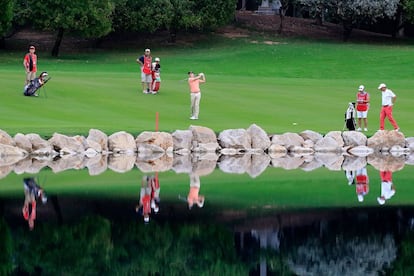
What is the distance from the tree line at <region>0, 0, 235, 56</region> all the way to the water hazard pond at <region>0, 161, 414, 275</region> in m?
35.8

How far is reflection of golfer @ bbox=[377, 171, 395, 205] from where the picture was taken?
24.8 meters

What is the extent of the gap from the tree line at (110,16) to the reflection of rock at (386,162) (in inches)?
1169

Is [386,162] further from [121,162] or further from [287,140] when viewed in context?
[121,162]

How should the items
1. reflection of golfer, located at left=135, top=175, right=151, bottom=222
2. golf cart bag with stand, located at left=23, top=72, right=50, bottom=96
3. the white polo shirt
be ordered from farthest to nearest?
golf cart bag with stand, located at left=23, top=72, right=50, bottom=96 < the white polo shirt < reflection of golfer, located at left=135, top=175, right=151, bottom=222

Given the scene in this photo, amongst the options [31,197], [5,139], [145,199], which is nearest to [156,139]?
[5,139]

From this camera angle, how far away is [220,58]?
214 ft

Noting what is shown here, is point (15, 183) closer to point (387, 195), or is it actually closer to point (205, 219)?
point (205, 219)

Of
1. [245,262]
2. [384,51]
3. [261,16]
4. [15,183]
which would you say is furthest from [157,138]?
A: [261,16]

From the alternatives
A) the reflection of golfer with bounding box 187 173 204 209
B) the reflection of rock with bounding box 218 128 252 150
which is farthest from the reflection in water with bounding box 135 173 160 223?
the reflection of rock with bounding box 218 128 252 150

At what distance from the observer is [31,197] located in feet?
79.5

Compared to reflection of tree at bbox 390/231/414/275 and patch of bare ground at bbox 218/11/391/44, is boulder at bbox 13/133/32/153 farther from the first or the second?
patch of bare ground at bbox 218/11/391/44

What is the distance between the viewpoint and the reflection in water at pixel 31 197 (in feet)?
70.6

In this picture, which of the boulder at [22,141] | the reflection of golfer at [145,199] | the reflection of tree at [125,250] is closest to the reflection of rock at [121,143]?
the boulder at [22,141]

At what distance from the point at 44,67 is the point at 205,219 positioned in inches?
1489
